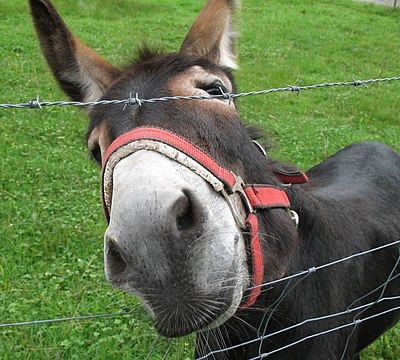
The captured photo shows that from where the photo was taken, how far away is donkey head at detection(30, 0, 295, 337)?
151cm

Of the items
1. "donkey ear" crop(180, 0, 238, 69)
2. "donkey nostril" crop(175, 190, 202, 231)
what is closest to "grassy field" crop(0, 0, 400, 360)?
"donkey ear" crop(180, 0, 238, 69)

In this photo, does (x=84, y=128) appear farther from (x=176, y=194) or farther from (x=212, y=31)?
(x=176, y=194)

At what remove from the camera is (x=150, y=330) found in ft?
11.7

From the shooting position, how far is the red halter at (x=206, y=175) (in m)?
1.68

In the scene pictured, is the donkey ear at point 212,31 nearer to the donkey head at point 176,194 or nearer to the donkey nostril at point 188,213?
the donkey head at point 176,194

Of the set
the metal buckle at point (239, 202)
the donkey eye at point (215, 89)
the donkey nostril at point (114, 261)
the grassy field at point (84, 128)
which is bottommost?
the grassy field at point (84, 128)

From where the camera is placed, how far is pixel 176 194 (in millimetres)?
1504

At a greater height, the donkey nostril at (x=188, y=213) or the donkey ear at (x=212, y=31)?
the donkey ear at (x=212, y=31)

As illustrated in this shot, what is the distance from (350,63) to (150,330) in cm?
831

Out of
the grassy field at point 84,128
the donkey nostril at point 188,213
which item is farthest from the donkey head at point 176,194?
the grassy field at point 84,128

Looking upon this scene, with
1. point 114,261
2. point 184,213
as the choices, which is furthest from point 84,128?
point 184,213

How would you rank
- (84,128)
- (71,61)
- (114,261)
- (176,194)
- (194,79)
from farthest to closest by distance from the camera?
1. (84,128)
2. (71,61)
3. (194,79)
4. (114,261)
5. (176,194)

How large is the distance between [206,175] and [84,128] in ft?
16.7

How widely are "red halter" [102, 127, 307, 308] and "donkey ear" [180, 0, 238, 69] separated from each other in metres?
0.73
